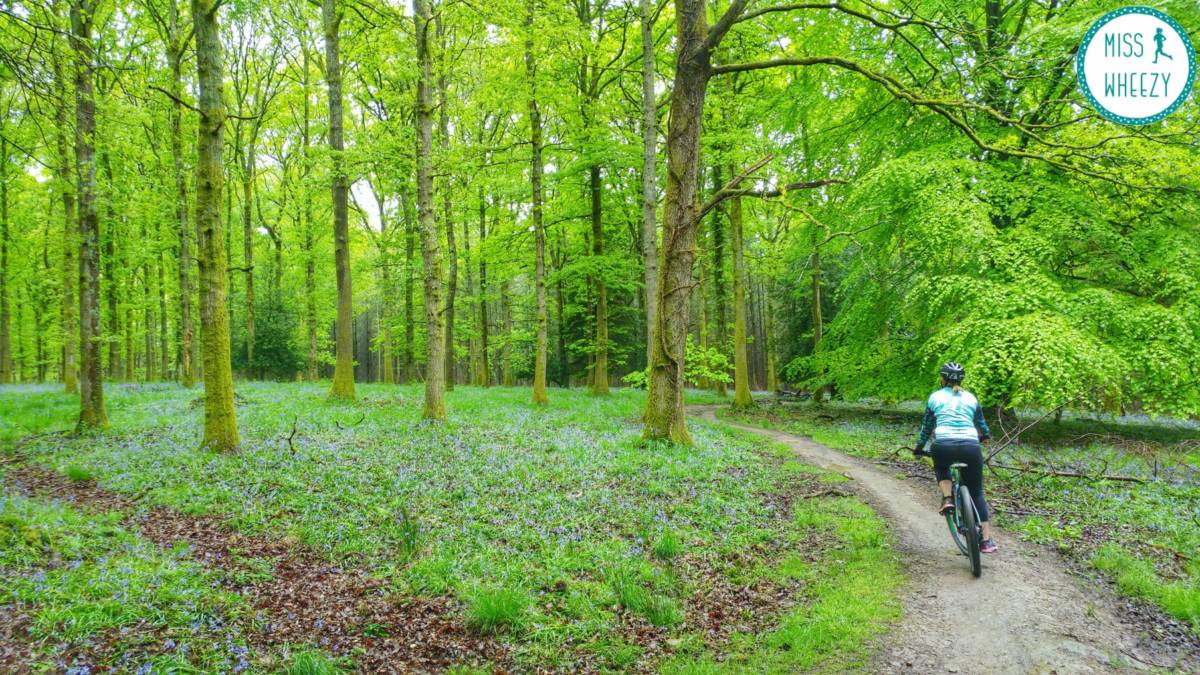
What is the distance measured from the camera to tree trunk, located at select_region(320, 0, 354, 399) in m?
17.3

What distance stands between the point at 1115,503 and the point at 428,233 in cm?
1564

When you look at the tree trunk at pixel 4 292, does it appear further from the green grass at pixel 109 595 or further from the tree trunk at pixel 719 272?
the tree trunk at pixel 719 272

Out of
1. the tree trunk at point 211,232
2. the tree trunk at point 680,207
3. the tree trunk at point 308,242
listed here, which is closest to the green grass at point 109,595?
the tree trunk at point 211,232

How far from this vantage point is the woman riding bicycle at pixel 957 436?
22.3ft

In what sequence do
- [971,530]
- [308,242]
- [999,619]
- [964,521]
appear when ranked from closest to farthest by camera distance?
[999,619]
[971,530]
[964,521]
[308,242]

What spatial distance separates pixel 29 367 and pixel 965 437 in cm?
6920

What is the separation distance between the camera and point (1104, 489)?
32.2 ft

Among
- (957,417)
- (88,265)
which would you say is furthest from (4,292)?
(957,417)

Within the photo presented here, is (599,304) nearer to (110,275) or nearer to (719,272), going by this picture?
(719,272)

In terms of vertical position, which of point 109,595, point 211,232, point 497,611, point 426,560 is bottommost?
point 497,611

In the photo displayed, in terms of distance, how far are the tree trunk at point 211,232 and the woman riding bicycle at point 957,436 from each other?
12369mm

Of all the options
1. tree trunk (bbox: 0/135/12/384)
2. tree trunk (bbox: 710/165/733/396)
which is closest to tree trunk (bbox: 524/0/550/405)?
tree trunk (bbox: 710/165/733/396)

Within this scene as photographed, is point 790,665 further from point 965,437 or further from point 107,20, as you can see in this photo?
point 107,20

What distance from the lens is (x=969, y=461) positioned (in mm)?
6824
